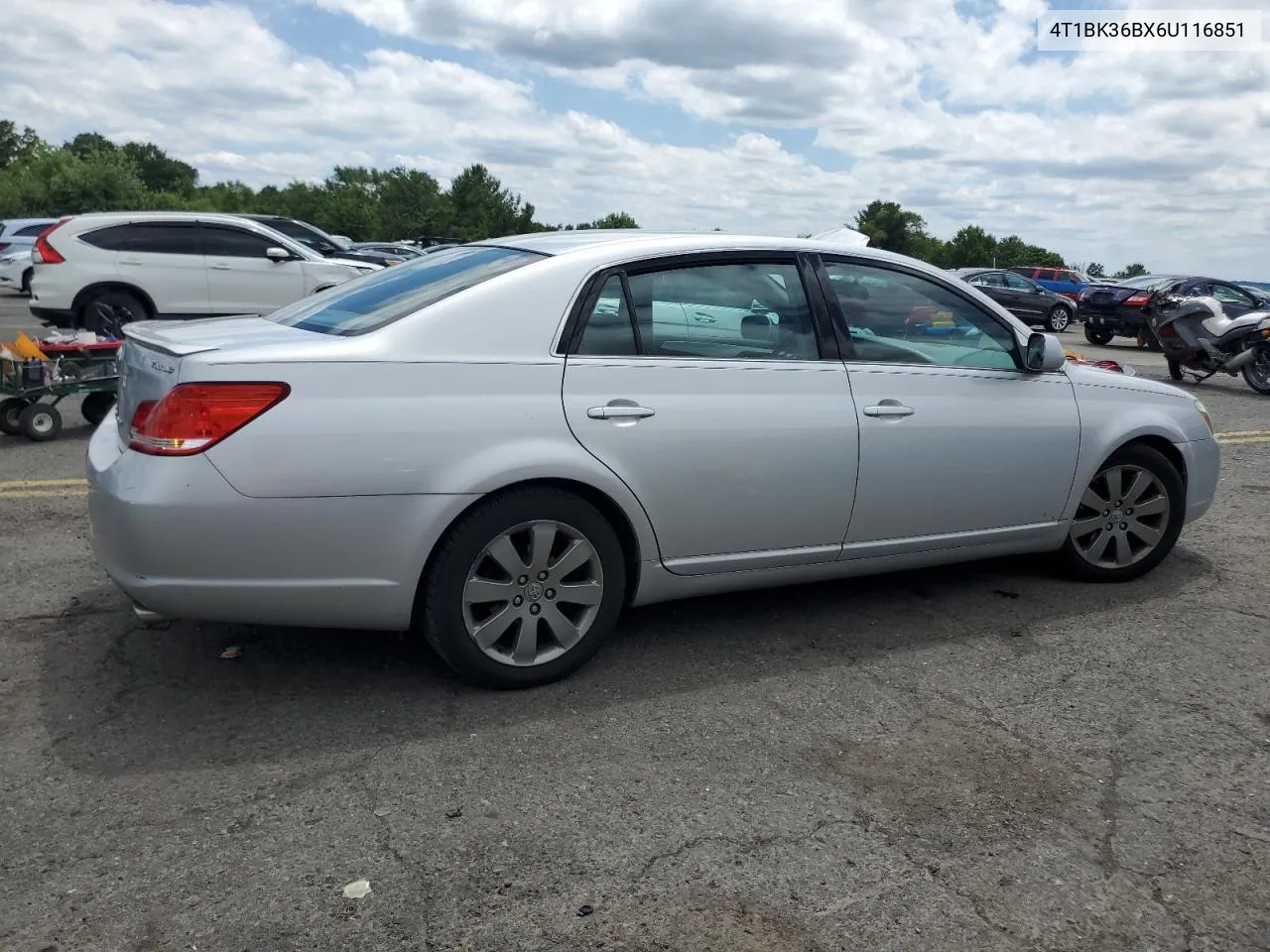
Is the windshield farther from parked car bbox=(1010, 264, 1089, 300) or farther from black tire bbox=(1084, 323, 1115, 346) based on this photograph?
parked car bbox=(1010, 264, 1089, 300)

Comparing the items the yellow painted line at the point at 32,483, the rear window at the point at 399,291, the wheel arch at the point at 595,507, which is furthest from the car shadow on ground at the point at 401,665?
the yellow painted line at the point at 32,483

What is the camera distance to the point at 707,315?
4.24 m

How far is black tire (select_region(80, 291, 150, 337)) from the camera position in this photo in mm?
12531

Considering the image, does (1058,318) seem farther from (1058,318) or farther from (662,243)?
(662,243)

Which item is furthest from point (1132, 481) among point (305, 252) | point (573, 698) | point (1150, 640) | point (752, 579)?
point (305, 252)

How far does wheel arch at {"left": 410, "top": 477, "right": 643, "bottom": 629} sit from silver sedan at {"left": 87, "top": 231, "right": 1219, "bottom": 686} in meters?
0.01

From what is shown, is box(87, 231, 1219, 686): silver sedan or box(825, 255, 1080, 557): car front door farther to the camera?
box(825, 255, 1080, 557): car front door

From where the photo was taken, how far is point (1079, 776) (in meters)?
3.43

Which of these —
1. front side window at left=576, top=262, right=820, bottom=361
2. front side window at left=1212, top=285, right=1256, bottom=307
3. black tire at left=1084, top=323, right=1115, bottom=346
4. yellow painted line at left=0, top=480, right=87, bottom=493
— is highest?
front side window at left=1212, top=285, right=1256, bottom=307

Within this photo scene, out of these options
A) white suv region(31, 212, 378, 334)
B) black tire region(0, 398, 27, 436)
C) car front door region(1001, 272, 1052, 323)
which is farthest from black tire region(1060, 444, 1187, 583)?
car front door region(1001, 272, 1052, 323)

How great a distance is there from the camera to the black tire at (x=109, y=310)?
12.5 meters

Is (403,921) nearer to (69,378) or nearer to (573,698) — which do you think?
(573,698)

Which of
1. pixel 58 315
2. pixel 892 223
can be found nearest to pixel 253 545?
pixel 58 315

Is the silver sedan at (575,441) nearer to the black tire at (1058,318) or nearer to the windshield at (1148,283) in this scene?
the windshield at (1148,283)
